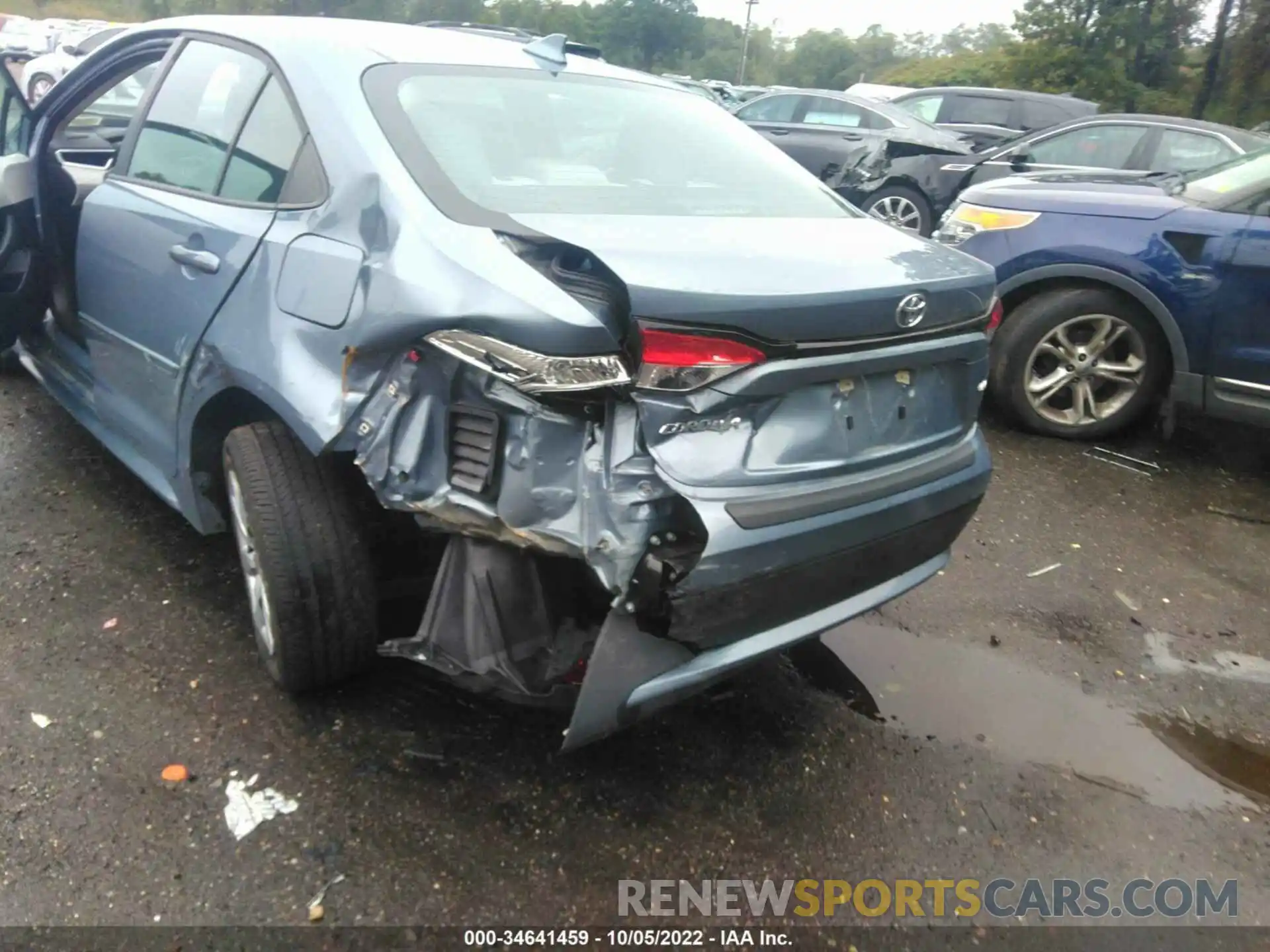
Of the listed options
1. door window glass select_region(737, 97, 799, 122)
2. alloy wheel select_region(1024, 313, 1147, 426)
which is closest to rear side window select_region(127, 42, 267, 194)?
alloy wheel select_region(1024, 313, 1147, 426)

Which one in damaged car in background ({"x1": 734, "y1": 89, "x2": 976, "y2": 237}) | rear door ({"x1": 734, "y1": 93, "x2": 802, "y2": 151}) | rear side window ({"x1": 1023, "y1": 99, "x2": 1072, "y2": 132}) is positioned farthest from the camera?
rear side window ({"x1": 1023, "y1": 99, "x2": 1072, "y2": 132})

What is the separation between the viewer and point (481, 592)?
2.16m

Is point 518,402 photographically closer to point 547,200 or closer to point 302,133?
point 547,200

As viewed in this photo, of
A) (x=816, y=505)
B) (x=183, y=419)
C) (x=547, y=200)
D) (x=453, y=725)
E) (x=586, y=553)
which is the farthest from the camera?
(x=183, y=419)

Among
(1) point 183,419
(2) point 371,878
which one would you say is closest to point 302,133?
(1) point 183,419

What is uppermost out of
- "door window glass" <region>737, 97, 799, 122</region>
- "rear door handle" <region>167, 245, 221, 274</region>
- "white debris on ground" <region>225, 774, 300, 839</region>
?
"door window glass" <region>737, 97, 799, 122</region>

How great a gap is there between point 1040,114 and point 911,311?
11742 millimetres

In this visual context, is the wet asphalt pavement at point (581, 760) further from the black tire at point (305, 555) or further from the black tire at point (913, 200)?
the black tire at point (913, 200)

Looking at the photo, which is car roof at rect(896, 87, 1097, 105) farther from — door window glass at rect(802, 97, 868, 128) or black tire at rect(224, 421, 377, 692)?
black tire at rect(224, 421, 377, 692)

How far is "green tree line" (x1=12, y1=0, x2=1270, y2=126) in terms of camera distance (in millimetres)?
29516

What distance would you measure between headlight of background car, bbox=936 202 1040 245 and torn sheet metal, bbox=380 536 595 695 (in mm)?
3971

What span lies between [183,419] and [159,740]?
2.95ft

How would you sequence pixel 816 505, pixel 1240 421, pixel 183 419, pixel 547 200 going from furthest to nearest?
pixel 1240 421 < pixel 183 419 < pixel 547 200 < pixel 816 505

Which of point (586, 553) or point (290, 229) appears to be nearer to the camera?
point (586, 553)
